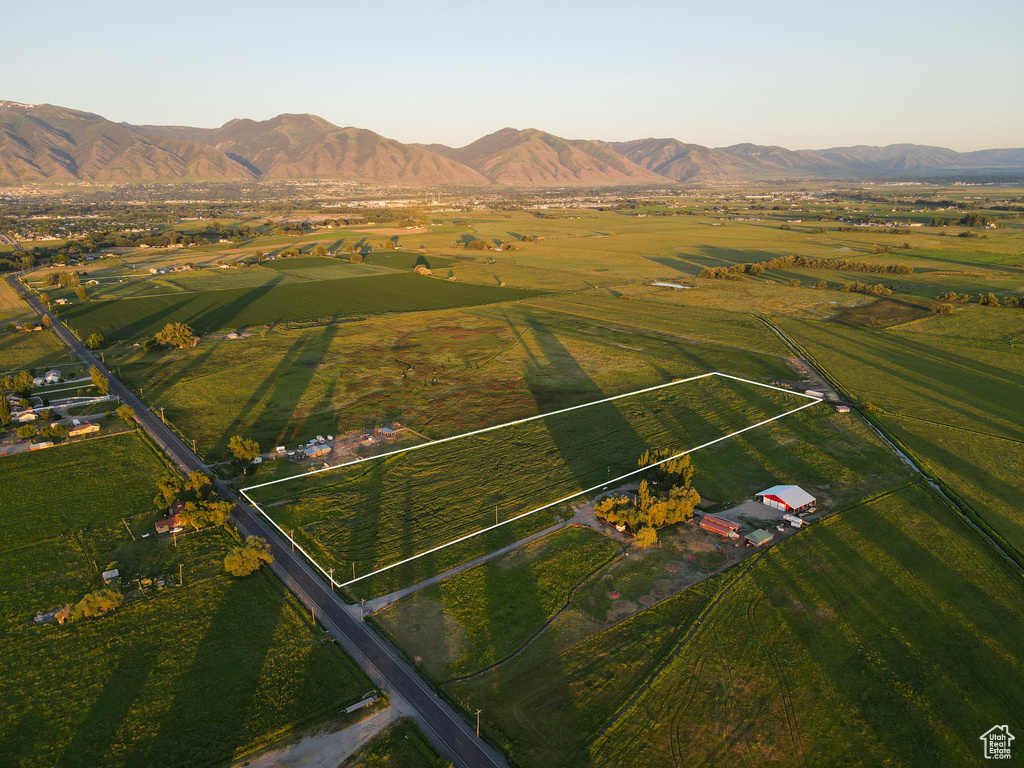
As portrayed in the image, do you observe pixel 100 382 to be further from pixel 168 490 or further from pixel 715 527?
pixel 715 527

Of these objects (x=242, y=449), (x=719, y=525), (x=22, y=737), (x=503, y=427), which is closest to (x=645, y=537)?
(x=719, y=525)

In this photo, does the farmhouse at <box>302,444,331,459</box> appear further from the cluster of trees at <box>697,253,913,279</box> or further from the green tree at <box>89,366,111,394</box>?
the cluster of trees at <box>697,253,913,279</box>

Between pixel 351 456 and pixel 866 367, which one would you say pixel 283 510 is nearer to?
pixel 351 456

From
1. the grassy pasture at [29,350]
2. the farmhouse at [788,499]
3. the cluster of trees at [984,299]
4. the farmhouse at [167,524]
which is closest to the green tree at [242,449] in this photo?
the farmhouse at [167,524]

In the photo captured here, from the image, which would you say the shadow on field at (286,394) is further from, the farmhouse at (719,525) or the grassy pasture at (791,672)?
the grassy pasture at (791,672)

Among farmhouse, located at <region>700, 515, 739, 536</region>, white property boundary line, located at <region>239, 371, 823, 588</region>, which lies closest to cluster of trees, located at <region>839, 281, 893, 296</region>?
white property boundary line, located at <region>239, 371, 823, 588</region>

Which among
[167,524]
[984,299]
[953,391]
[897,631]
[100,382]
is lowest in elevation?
[897,631]
